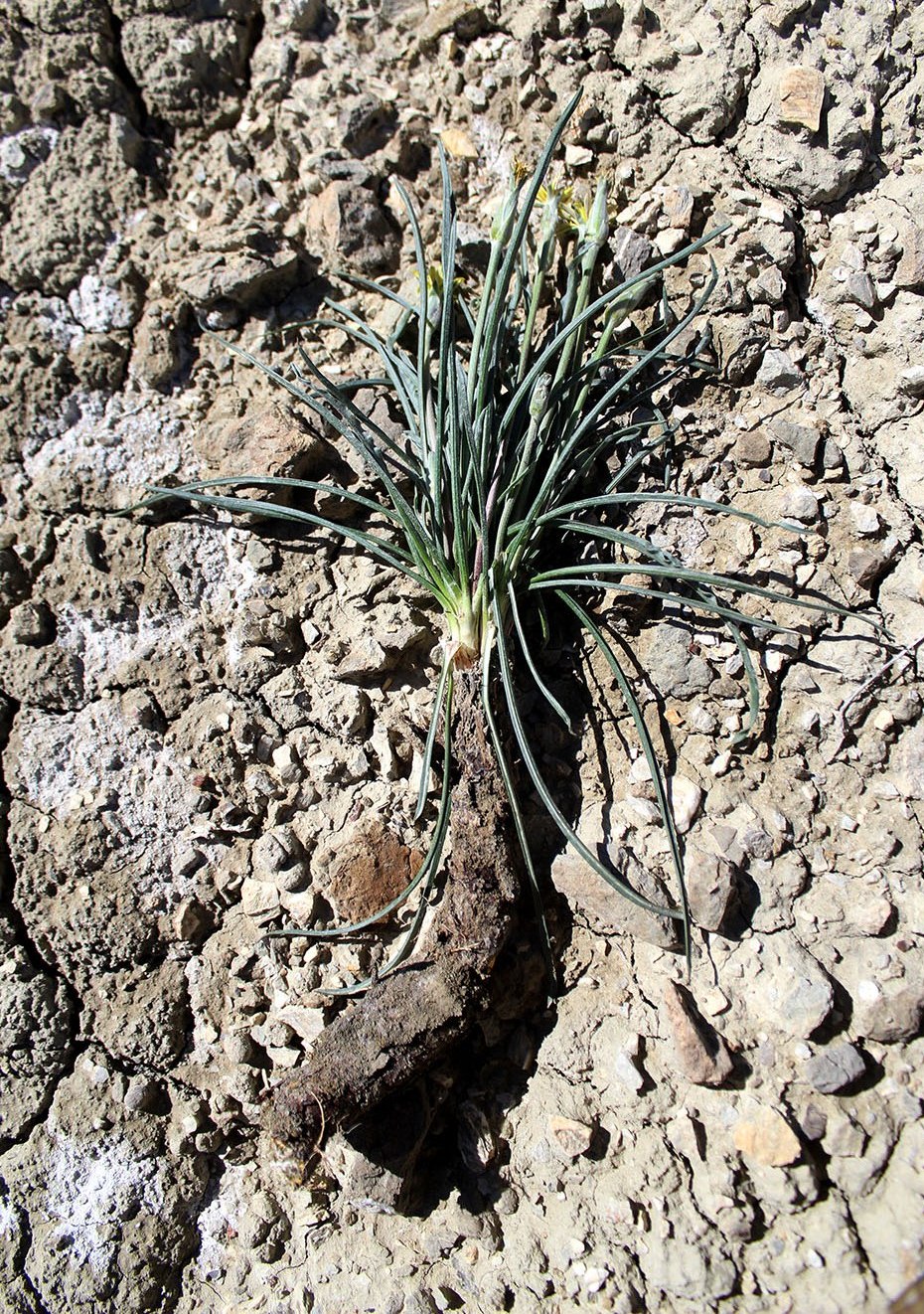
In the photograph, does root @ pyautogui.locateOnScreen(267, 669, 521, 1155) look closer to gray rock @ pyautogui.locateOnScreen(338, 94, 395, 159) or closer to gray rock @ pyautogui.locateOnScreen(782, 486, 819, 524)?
gray rock @ pyautogui.locateOnScreen(782, 486, 819, 524)

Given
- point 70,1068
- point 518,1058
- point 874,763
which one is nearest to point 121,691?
point 70,1068

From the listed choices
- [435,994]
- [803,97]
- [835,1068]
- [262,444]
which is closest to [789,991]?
[835,1068]

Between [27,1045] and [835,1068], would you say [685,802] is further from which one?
[27,1045]

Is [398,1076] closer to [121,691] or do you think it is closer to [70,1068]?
[70,1068]

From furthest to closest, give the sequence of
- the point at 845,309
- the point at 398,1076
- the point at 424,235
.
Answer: the point at 424,235, the point at 845,309, the point at 398,1076

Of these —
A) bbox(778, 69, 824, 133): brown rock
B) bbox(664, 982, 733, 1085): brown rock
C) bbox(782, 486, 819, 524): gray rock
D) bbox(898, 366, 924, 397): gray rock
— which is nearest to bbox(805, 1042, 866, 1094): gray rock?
bbox(664, 982, 733, 1085): brown rock

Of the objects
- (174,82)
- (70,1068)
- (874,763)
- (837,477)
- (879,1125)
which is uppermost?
(174,82)

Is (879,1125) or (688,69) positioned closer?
(879,1125)
